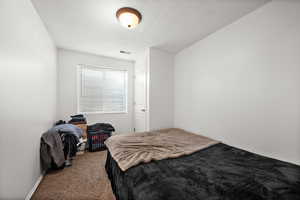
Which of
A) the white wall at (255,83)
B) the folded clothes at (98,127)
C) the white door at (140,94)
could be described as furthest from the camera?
the white door at (140,94)

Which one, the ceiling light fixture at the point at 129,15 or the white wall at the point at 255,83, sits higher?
the ceiling light fixture at the point at 129,15

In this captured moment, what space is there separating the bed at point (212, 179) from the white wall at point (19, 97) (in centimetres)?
105

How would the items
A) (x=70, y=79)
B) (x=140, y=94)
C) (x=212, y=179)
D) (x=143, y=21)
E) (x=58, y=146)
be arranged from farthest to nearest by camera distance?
(x=140, y=94) < (x=70, y=79) < (x=58, y=146) < (x=143, y=21) < (x=212, y=179)

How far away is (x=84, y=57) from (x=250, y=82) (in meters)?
3.62

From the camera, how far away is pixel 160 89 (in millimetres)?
2697

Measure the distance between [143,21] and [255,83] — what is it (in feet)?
6.00

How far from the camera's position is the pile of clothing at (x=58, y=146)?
1.73 metres

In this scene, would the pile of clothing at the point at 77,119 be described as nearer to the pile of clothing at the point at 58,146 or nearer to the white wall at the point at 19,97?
the pile of clothing at the point at 58,146

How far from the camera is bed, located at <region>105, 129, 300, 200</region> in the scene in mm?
783

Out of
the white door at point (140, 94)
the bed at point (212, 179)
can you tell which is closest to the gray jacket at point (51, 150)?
the bed at point (212, 179)

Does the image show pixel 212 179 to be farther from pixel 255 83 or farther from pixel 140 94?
pixel 140 94

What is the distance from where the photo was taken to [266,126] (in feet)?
4.43

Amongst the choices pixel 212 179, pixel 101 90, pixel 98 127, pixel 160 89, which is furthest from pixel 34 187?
pixel 160 89

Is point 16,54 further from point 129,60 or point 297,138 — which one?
point 297,138
